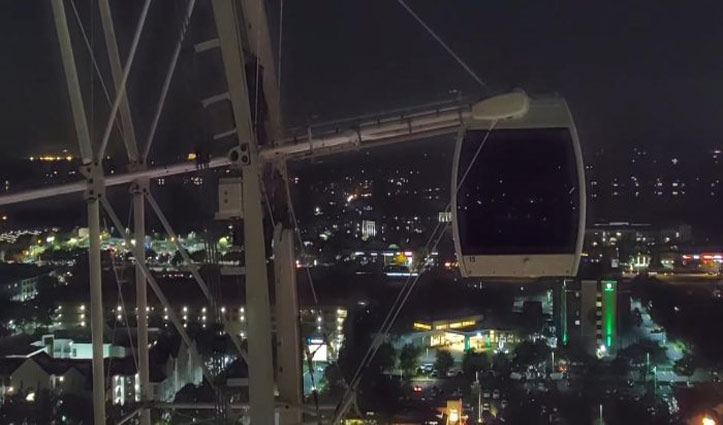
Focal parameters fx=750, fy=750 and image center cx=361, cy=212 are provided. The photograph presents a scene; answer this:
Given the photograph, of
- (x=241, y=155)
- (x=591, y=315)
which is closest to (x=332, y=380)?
(x=241, y=155)

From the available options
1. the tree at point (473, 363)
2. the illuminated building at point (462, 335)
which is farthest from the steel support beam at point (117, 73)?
the illuminated building at point (462, 335)

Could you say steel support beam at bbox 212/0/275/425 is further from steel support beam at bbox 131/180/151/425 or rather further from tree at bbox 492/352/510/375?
tree at bbox 492/352/510/375

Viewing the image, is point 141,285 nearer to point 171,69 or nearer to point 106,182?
point 106,182

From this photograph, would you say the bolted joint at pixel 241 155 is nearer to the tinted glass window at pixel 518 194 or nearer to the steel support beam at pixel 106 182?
the steel support beam at pixel 106 182

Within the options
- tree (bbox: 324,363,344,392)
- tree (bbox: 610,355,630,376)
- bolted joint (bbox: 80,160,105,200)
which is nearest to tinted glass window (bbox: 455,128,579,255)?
bolted joint (bbox: 80,160,105,200)

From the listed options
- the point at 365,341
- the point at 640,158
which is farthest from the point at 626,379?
the point at 640,158
